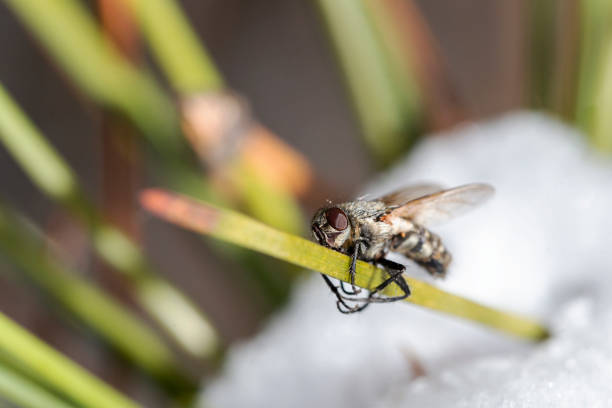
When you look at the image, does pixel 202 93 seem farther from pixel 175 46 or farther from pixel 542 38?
pixel 542 38

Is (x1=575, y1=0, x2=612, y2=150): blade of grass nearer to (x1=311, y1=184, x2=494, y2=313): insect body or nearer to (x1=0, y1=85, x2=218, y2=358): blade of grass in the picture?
(x1=311, y1=184, x2=494, y2=313): insect body

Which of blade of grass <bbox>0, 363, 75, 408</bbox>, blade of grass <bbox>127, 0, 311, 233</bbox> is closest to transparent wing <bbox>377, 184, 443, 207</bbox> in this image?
blade of grass <bbox>127, 0, 311, 233</bbox>

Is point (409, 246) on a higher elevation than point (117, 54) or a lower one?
lower

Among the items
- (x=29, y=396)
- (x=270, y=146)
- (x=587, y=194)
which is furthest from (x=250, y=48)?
(x=29, y=396)

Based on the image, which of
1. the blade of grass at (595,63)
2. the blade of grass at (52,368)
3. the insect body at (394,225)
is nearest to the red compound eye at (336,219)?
the insect body at (394,225)

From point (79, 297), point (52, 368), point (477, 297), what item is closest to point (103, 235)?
point (79, 297)

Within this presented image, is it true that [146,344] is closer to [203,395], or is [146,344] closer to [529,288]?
[203,395]
